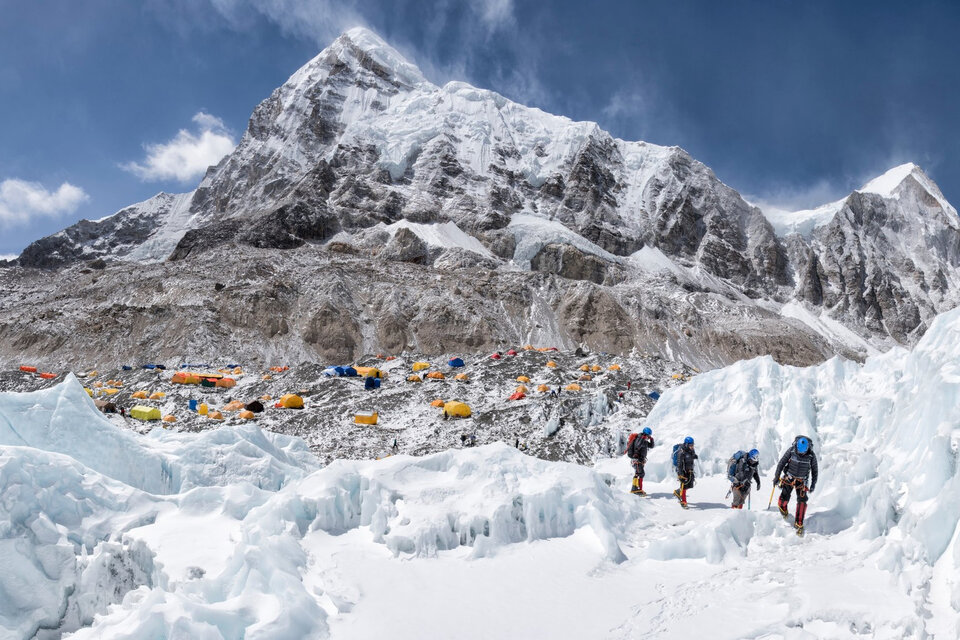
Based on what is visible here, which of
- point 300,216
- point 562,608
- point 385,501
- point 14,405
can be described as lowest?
point 562,608

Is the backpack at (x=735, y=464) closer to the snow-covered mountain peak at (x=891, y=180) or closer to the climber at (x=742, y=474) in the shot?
the climber at (x=742, y=474)

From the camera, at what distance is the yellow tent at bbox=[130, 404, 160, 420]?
110 ft

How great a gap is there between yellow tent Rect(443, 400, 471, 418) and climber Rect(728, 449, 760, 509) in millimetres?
19521

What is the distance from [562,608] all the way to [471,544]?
2.18 m

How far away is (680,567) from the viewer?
843cm

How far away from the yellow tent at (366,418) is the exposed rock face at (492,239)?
41.1 meters

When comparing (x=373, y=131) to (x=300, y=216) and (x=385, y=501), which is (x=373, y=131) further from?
(x=385, y=501)

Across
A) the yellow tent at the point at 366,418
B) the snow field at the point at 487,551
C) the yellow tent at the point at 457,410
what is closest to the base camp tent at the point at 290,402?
the yellow tent at the point at 366,418

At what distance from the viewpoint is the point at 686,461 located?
38.2ft

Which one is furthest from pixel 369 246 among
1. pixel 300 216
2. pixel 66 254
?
pixel 66 254

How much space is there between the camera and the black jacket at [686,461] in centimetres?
1163

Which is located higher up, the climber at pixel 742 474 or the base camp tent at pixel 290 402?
the base camp tent at pixel 290 402

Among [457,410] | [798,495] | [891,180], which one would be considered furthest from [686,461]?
[891,180]

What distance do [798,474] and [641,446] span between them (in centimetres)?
359
